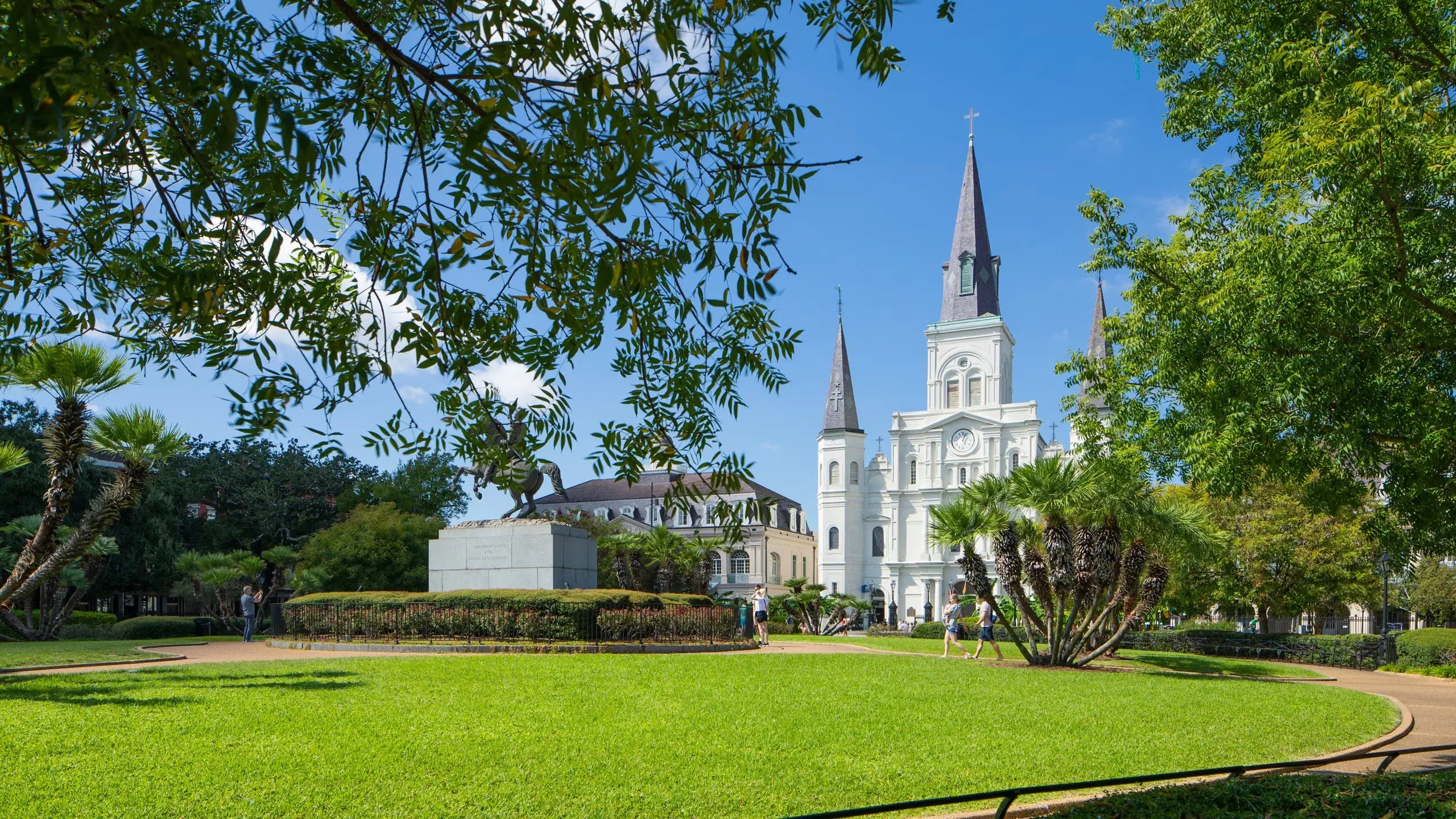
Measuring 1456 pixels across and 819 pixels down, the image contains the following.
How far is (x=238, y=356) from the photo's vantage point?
4824mm

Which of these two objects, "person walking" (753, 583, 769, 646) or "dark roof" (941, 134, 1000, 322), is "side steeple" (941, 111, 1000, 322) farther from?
"person walking" (753, 583, 769, 646)

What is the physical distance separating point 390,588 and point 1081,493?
2756 cm

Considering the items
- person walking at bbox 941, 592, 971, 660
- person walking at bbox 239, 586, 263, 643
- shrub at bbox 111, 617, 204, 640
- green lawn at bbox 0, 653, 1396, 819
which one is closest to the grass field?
person walking at bbox 941, 592, 971, 660

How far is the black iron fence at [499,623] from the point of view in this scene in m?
19.0

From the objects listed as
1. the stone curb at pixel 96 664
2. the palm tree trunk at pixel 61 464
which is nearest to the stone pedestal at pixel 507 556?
the stone curb at pixel 96 664

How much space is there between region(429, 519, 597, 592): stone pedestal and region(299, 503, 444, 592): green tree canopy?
14.6 metres

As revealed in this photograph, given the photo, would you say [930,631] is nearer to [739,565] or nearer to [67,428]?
[67,428]

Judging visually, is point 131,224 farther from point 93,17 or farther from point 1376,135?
point 1376,135

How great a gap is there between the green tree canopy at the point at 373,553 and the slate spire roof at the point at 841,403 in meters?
47.3

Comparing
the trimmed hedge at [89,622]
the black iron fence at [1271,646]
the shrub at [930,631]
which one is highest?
the trimmed hedge at [89,622]

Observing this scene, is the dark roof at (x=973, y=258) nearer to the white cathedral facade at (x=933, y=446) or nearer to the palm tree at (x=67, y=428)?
the white cathedral facade at (x=933, y=446)

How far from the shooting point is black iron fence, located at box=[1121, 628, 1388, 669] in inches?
1153

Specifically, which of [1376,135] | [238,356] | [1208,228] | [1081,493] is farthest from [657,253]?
[1081,493]

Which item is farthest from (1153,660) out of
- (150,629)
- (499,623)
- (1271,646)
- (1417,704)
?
(150,629)
